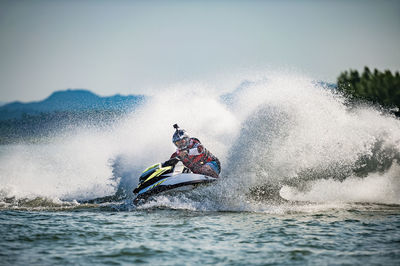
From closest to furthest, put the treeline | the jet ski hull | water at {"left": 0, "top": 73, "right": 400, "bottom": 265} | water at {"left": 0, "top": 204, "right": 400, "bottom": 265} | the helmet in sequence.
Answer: water at {"left": 0, "top": 204, "right": 400, "bottom": 265}, water at {"left": 0, "top": 73, "right": 400, "bottom": 265}, the jet ski hull, the helmet, the treeline

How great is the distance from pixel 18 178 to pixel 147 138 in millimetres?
5050

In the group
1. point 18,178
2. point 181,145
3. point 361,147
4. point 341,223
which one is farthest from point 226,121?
point 18,178

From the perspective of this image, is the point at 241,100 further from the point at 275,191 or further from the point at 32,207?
the point at 32,207

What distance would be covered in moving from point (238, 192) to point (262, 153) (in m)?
2.27

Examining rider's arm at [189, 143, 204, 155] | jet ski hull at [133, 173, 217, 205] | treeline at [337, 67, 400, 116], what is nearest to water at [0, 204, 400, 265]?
jet ski hull at [133, 173, 217, 205]

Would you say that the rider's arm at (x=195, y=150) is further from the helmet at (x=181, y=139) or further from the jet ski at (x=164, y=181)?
the jet ski at (x=164, y=181)

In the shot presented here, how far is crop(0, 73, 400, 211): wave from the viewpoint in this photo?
39.0 ft

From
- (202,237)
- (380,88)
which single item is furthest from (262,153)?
(380,88)

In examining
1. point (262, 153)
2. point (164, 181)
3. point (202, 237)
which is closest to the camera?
point (202, 237)

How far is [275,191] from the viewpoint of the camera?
12.4 meters

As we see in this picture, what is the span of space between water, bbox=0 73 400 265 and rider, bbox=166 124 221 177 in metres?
0.64

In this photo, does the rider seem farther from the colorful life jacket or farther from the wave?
the wave

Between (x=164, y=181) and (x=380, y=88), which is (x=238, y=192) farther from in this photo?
(x=380, y=88)

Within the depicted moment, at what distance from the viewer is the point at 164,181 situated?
38.9 ft
